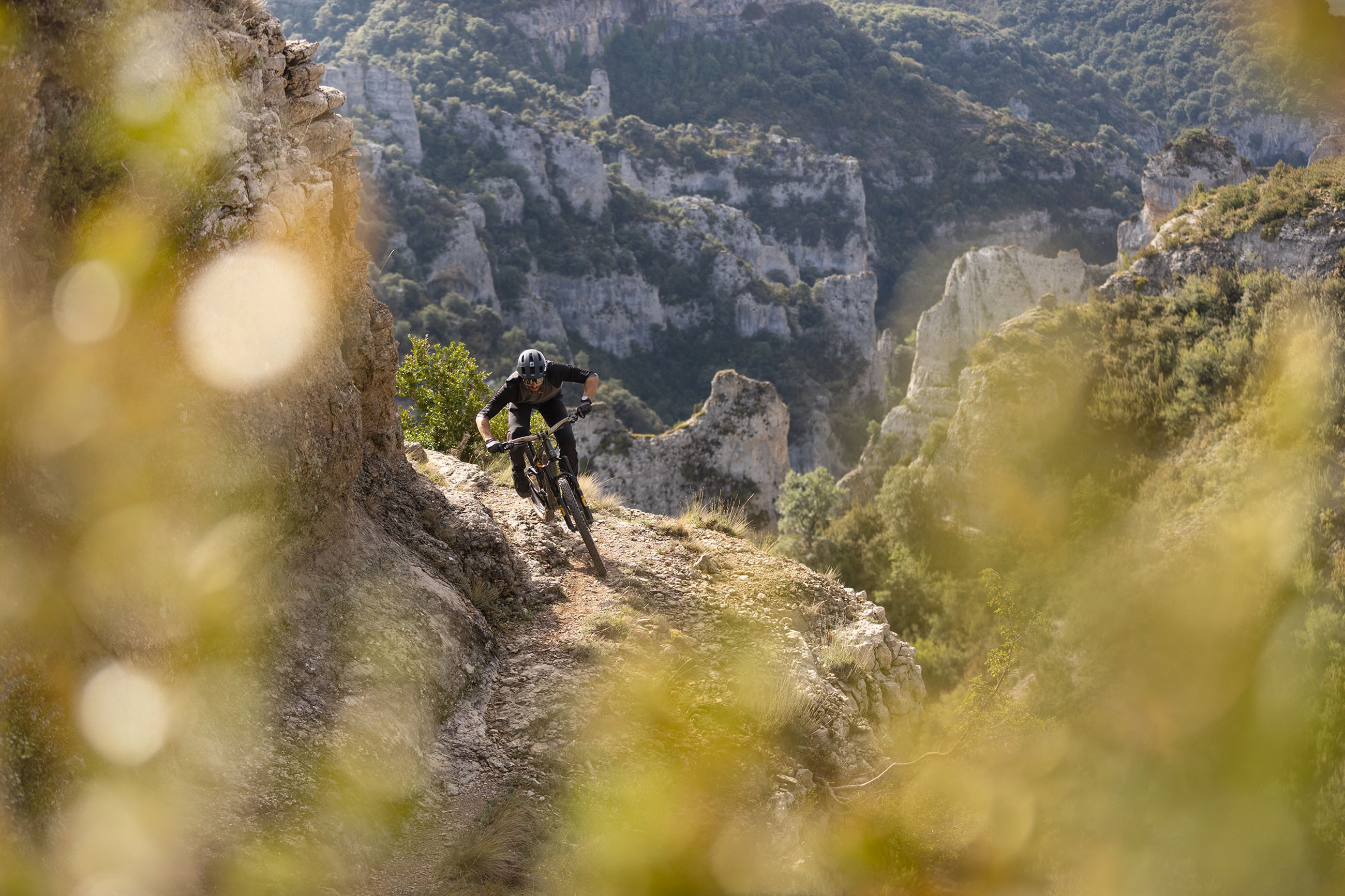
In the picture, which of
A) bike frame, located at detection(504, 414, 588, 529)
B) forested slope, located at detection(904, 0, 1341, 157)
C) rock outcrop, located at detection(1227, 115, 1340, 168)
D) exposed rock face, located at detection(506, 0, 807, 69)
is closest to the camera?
bike frame, located at detection(504, 414, 588, 529)

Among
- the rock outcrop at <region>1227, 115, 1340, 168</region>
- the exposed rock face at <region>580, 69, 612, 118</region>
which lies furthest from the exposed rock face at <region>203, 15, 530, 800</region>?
the rock outcrop at <region>1227, 115, 1340, 168</region>

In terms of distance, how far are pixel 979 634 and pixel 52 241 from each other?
20.8 meters

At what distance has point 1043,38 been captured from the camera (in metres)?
154

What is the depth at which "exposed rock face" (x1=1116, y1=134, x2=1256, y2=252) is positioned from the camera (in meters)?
48.5

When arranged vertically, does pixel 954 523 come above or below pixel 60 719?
below

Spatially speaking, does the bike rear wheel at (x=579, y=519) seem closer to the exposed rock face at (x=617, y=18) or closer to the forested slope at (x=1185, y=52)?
the forested slope at (x=1185, y=52)

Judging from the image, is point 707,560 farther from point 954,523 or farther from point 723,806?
point 954,523

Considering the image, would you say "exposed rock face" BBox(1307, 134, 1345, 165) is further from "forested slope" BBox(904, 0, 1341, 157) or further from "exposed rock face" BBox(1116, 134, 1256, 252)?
"forested slope" BBox(904, 0, 1341, 157)

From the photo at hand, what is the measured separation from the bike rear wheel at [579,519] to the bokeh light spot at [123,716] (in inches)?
153

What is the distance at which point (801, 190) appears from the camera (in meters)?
113

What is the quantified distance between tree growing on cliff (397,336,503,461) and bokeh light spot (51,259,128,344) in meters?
9.77

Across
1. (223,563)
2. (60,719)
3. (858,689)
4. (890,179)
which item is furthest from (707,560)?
(890,179)

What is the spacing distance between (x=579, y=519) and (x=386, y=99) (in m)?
88.8

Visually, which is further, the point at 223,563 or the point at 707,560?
the point at 707,560
